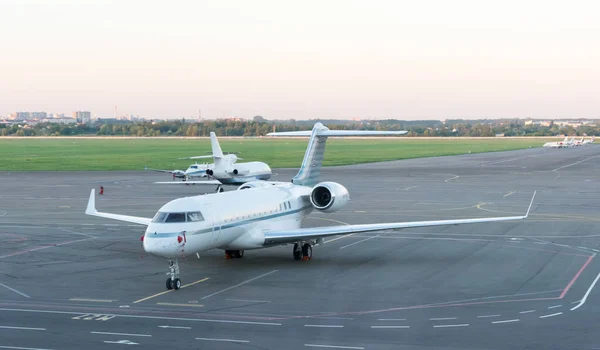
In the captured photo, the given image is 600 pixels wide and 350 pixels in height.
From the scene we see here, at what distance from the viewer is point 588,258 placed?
32.1m

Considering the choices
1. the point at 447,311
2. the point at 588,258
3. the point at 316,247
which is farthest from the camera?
the point at 316,247

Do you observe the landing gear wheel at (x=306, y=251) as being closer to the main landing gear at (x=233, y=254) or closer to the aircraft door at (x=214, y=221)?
the main landing gear at (x=233, y=254)

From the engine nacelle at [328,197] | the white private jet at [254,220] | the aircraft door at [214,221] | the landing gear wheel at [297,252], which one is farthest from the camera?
the engine nacelle at [328,197]

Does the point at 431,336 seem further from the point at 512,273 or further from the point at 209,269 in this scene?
the point at 209,269

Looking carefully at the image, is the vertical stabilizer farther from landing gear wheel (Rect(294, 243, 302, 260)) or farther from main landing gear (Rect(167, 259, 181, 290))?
main landing gear (Rect(167, 259, 181, 290))

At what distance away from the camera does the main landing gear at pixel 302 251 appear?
105 ft

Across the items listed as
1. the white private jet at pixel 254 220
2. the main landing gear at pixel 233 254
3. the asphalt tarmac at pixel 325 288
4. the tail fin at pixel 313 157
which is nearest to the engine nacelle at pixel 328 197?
the white private jet at pixel 254 220

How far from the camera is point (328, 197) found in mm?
33531

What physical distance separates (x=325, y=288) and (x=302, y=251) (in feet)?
18.9

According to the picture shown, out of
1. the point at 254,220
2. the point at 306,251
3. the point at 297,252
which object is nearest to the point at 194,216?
the point at 254,220

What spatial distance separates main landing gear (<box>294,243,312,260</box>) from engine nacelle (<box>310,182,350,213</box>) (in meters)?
2.00

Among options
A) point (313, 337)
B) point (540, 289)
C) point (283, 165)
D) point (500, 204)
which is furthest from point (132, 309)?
point (283, 165)

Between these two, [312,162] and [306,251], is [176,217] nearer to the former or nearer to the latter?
[306,251]

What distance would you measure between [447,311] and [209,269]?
33.8 ft
